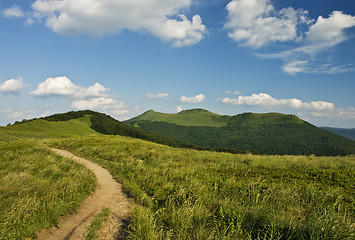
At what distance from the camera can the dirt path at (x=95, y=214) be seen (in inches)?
225

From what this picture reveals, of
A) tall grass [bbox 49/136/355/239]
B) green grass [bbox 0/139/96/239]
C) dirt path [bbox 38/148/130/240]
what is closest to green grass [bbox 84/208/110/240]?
dirt path [bbox 38/148/130/240]

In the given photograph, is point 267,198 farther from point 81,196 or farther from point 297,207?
point 81,196

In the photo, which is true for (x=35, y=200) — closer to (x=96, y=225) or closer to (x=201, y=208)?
(x=96, y=225)

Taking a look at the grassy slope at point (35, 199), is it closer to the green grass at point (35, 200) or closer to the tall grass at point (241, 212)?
the green grass at point (35, 200)

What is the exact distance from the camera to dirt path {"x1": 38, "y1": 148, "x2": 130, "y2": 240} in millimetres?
5715

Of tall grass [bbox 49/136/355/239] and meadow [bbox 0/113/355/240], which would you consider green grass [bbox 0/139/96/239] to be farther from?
tall grass [bbox 49/136/355/239]

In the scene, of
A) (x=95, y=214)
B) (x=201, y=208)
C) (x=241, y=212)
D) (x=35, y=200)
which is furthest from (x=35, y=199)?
(x=241, y=212)

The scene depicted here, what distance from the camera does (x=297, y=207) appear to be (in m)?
6.53

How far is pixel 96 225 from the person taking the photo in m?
6.04

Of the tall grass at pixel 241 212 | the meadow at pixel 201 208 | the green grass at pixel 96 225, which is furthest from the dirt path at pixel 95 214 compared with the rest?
the tall grass at pixel 241 212

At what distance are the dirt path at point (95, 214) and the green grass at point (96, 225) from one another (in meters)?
0.15

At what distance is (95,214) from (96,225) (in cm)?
108

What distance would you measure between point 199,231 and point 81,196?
5.78 metres

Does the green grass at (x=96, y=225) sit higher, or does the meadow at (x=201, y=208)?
the meadow at (x=201, y=208)
